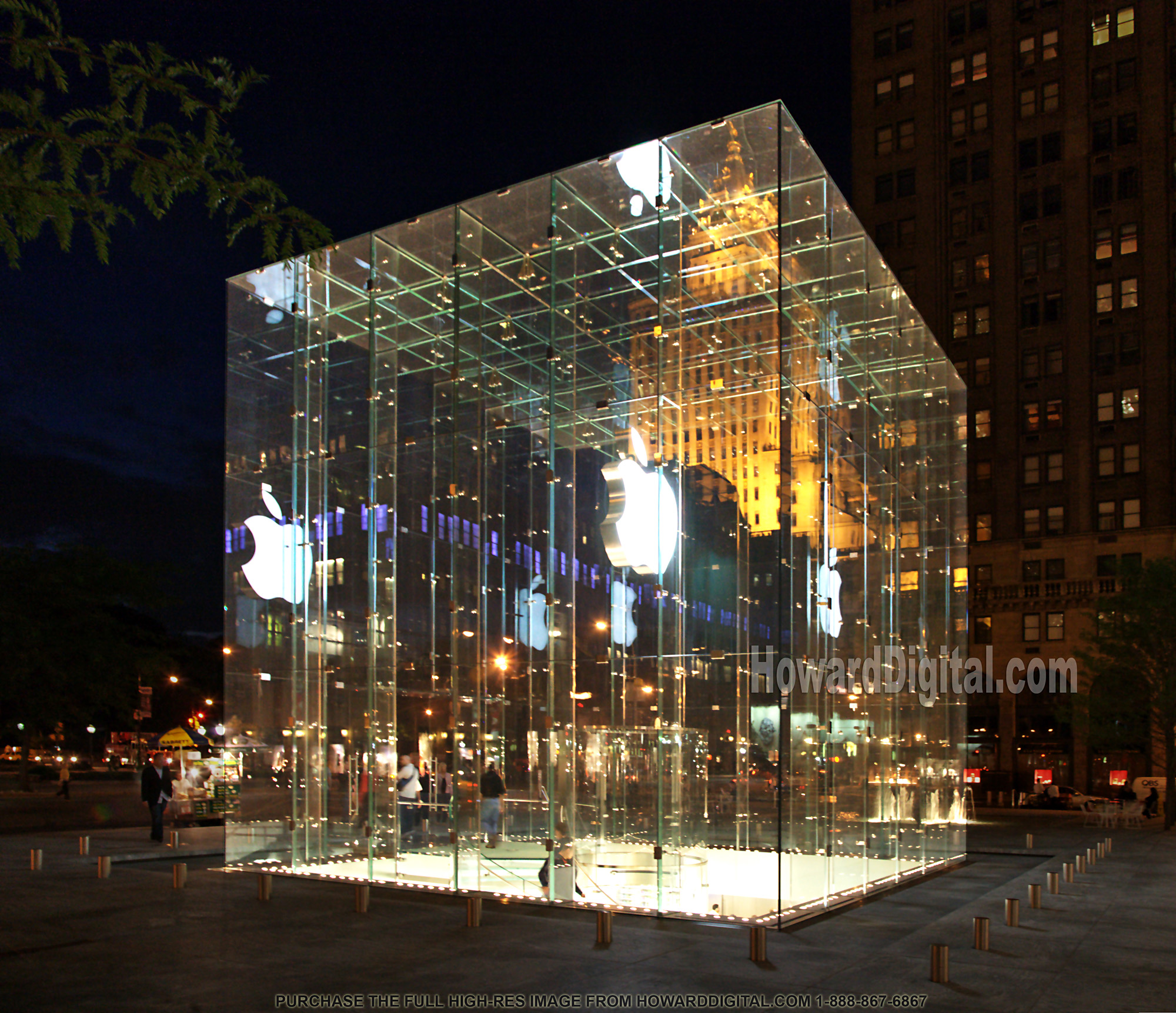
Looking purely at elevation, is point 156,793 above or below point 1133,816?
above

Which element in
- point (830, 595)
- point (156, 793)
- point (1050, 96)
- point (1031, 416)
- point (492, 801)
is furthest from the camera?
point (1050, 96)

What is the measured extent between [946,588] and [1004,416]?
3825cm

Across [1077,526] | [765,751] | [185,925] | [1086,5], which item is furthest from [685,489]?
[1086,5]

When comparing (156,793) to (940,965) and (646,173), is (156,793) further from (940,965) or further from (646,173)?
(940,965)

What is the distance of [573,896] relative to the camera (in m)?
14.2

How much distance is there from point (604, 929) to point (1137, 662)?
33.6m

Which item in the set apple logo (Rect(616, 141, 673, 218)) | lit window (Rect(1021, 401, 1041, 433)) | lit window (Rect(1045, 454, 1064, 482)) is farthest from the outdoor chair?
apple logo (Rect(616, 141, 673, 218))

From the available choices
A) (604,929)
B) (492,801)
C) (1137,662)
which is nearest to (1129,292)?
(1137,662)

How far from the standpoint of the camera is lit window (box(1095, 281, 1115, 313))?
55344 mm

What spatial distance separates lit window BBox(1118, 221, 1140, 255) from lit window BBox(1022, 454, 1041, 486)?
37.0 feet

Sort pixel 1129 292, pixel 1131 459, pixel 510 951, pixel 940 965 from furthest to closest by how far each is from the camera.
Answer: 1. pixel 1129 292
2. pixel 1131 459
3. pixel 510 951
4. pixel 940 965

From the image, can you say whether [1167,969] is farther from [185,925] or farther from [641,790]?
[185,925]

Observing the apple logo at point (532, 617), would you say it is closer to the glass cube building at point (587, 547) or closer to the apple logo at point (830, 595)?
the glass cube building at point (587, 547)

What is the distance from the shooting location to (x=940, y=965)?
995 centimetres
